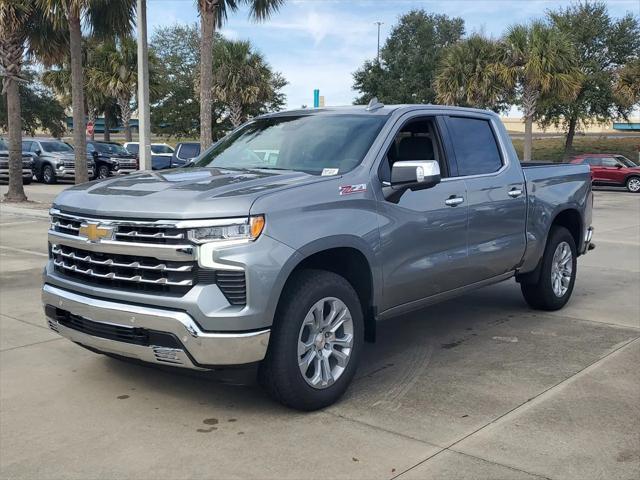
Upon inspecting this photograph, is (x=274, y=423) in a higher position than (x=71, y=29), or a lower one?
lower

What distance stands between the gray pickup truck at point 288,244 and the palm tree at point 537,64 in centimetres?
2341

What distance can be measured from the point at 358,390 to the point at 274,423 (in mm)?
802

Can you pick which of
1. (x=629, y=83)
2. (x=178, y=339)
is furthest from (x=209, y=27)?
(x=629, y=83)

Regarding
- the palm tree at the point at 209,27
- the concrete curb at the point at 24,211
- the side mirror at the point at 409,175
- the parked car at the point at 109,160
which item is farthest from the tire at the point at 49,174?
the side mirror at the point at 409,175

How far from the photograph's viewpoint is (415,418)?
432cm

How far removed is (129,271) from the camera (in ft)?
13.7

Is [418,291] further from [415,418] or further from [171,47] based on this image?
[171,47]

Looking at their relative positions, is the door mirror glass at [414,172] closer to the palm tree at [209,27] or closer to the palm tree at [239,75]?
the palm tree at [209,27]

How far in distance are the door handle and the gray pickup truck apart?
0.02 metres

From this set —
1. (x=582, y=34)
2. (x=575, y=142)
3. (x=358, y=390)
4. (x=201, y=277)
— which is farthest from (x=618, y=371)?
(x=575, y=142)

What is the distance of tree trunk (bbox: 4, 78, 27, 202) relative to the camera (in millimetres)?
19281

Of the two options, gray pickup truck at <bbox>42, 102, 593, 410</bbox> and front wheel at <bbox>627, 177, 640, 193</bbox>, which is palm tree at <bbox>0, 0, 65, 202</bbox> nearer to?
gray pickup truck at <bbox>42, 102, 593, 410</bbox>

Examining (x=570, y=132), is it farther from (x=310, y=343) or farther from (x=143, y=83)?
(x=310, y=343)

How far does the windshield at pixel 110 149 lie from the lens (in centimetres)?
2991
